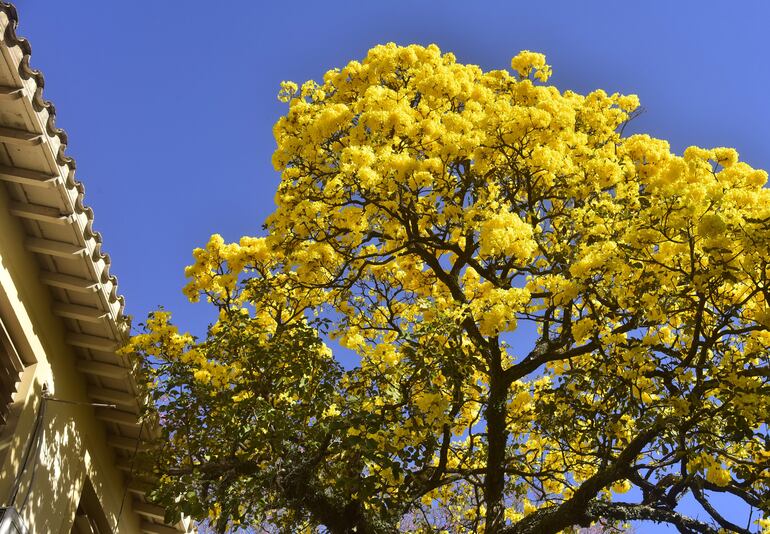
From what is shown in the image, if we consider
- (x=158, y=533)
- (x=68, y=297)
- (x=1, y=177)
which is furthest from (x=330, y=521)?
(x=1, y=177)

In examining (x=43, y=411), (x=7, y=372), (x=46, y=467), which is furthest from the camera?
(x=46, y=467)

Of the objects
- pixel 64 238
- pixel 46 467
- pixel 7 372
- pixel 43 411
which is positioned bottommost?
pixel 46 467

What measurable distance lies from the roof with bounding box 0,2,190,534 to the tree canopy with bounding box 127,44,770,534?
0.36 m

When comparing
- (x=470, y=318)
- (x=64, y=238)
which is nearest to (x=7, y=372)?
(x=64, y=238)

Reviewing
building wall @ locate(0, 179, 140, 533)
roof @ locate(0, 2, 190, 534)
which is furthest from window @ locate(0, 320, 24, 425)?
roof @ locate(0, 2, 190, 534)

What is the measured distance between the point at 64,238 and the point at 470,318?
13.8 feet

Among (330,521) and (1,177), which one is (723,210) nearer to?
(330,521)

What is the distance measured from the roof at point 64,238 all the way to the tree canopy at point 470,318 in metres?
0.36

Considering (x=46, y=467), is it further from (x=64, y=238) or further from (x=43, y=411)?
(x=64, y=238)

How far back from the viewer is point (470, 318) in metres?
8.24

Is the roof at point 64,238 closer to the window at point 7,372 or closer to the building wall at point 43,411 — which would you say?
the building wall at point 43,411

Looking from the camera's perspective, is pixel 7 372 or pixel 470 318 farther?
pixel 470 318

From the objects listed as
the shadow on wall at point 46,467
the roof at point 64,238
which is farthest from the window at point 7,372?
the roof at point 64,238

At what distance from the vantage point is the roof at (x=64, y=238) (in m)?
6.05
